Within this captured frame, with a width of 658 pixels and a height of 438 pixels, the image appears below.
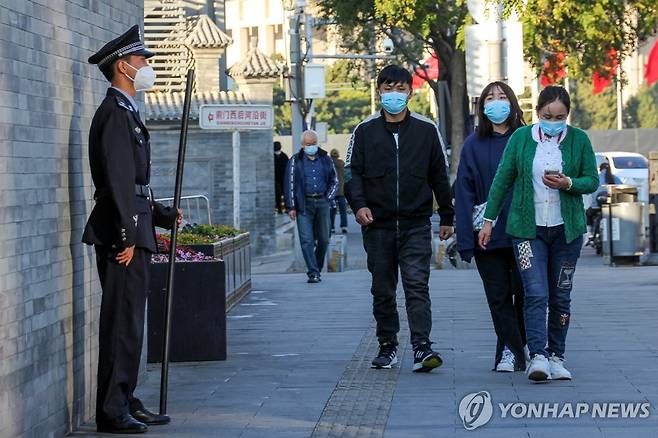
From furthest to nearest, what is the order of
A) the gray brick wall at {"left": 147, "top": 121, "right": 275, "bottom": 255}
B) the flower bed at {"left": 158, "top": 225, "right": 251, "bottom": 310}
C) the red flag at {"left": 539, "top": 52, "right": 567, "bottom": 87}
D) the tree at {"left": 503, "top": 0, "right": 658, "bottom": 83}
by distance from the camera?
the red flag at {"left": 539, "top": 52, "right": 567, "bottom": 87}, the tree at {"left": 503, "top": 0, "right": 658, "bottom": 83}, the gray brick wall at {"left": 147, "top": 121, "right": 275, "bottom": 255}, the flower bed at {"left": 158, "top": 225, "right": 251, "bottom": 310}

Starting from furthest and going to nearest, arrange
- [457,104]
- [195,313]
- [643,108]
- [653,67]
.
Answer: [643,108] → [653,67] → [457,104] → [195,313]

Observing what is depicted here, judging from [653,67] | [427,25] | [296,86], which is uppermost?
[427,25]

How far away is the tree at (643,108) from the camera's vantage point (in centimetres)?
10875

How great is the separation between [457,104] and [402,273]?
3014 centimetres

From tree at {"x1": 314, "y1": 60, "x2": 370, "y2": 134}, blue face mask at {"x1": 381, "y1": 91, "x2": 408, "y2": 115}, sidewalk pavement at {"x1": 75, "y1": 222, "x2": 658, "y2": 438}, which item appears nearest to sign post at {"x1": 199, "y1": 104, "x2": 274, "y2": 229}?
sidewalk pavement at {"x1": 75, "y1": 222, "x2": 658, "y2": 438}

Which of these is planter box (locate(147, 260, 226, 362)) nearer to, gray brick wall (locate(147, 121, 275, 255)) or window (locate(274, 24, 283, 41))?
gray brick wall (locate(147, 121, 275, 255))

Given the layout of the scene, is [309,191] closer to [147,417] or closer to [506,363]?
[506,363]

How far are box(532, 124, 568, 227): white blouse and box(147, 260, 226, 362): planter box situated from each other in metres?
2.42

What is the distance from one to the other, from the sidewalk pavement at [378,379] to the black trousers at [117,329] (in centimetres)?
23

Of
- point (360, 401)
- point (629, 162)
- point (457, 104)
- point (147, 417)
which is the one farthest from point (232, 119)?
point (629, 162)

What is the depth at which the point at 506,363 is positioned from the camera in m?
10.1

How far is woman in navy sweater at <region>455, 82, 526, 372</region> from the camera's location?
10.2m

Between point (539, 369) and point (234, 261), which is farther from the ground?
→ point (234, 261)

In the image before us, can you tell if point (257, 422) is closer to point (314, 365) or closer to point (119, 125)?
point (119, 125)
